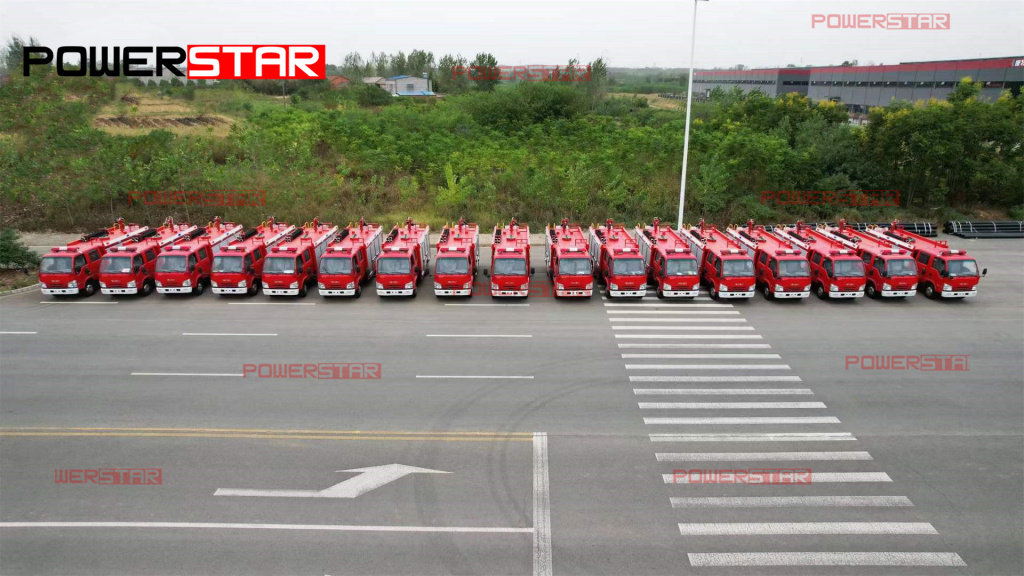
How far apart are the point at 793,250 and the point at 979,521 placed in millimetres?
14331

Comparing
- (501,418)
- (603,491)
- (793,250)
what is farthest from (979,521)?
(793,250)

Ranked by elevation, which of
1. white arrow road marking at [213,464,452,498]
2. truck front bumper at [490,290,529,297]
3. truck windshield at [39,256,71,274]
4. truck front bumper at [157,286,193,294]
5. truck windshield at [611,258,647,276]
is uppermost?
truck windshield at [611,258,647,276]

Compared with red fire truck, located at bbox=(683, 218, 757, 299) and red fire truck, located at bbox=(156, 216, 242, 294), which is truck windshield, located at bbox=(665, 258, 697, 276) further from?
red fire truck, located at bbox=(156, 216, 242, 294)

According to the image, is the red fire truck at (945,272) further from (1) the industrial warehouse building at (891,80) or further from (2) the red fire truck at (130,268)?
(1) the industrial warehouse building at (891,80)

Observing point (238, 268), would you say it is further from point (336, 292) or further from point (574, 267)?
point (574, 267)

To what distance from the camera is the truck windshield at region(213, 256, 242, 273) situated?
2383 cm

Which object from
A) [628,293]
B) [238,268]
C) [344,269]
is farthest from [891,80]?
[238,268]

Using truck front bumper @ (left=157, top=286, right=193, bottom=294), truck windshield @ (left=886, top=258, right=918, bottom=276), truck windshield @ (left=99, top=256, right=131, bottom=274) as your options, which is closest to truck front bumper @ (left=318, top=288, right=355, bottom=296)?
truck front bumper @ (left=157, top=286, right=193, bottom=294)

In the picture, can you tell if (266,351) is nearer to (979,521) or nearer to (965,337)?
(979,521)

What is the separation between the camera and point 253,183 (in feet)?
125

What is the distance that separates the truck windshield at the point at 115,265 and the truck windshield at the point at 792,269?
2362 centimetres

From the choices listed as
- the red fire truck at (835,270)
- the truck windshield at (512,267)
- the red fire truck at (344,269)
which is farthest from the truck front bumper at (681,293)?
the red fire truck at (344,269)

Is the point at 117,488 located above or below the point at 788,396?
below

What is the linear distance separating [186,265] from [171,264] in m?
0.54
